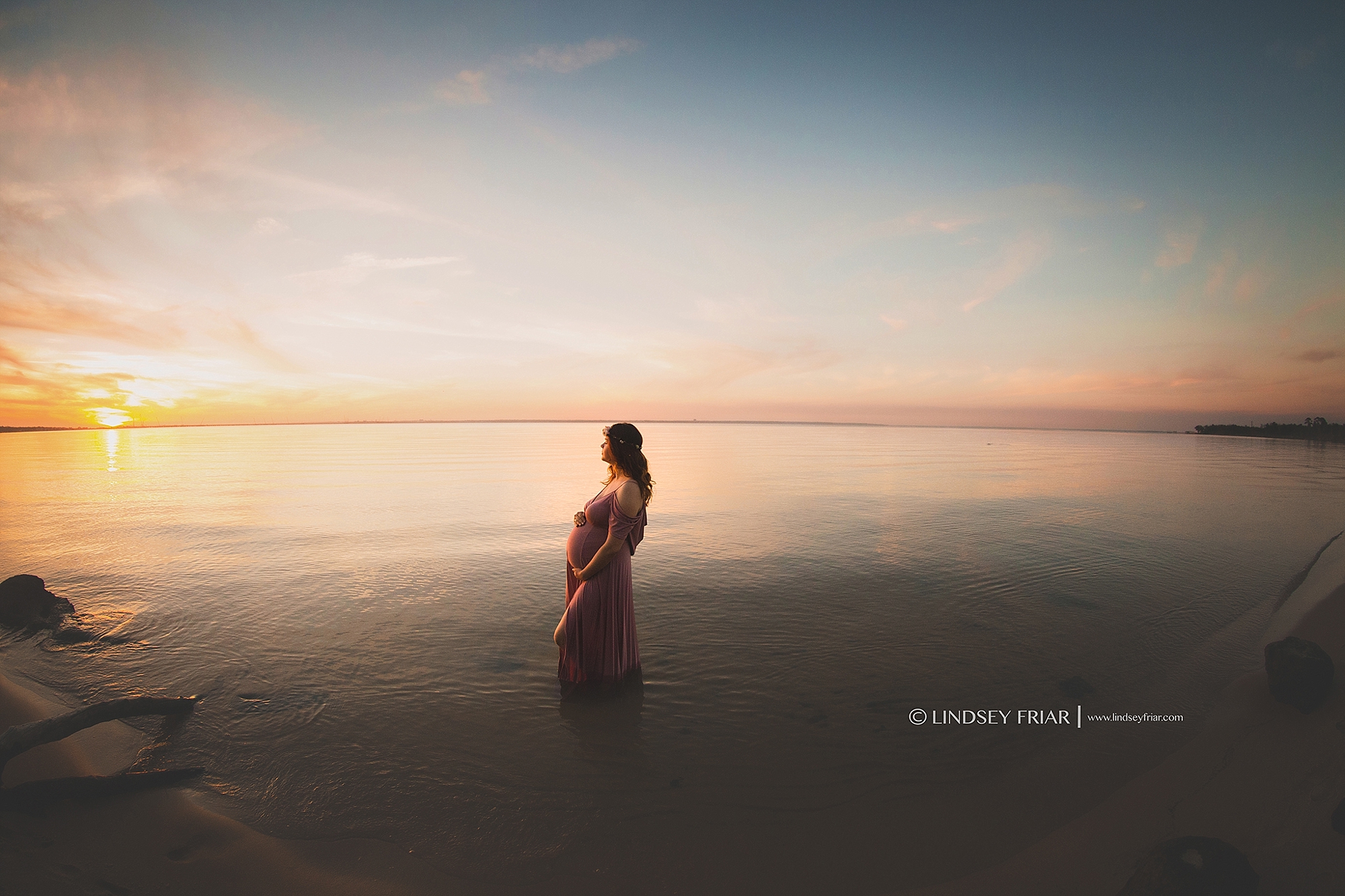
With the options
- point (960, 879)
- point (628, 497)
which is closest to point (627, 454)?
point (628, 497)

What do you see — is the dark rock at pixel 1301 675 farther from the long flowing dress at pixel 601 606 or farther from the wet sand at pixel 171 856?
the wet sand at pixel 171 856

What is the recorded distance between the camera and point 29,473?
110 ft

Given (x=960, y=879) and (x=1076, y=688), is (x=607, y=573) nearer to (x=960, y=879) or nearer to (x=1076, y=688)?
(x=960, y=879)

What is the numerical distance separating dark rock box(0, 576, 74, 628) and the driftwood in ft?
18.0

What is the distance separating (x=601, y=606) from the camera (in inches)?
238

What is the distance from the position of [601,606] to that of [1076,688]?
5952mm

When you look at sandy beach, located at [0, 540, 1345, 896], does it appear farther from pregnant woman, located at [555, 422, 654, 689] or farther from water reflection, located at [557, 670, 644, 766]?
pregnant woman, located at [555, 422, 654, 689]

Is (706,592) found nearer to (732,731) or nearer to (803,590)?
(803,590)

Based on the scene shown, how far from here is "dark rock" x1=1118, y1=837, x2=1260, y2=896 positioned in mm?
3406

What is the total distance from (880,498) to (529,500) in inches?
580

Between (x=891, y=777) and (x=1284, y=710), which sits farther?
(x=1284, y=710)

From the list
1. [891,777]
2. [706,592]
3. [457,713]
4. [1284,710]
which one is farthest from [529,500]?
[1284,710]

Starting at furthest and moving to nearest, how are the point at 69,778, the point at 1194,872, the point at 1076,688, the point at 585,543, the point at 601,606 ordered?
1. the point at 1076,688
2. the point at 601,606
3. the point at 585,543
4. the point at 69,778
5. the point at 1194,872

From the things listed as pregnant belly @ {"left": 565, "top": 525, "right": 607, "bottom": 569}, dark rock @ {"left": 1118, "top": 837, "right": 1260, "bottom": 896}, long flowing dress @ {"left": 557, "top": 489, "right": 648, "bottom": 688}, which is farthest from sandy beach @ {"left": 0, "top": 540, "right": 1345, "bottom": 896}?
pregnant belly @ {"left": 565, "top": 525, "right": 607, "bottom": 569}
